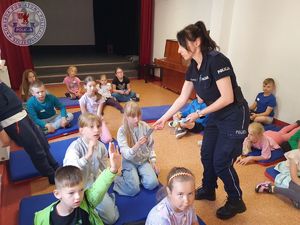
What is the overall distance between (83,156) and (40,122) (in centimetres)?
174

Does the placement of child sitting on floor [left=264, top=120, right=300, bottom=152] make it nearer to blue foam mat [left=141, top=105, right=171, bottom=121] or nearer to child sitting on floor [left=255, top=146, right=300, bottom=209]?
child sitting on floor [left=255, top=146, right=300, bottom=209]

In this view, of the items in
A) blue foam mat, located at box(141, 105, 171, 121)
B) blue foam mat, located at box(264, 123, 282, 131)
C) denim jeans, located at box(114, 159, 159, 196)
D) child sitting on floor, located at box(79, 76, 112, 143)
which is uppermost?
child sitting on floor, located at box(79, 76, 112, 143)

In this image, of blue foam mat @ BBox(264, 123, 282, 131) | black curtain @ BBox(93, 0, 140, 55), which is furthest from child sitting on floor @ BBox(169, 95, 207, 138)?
black curtain @ BBox(93, 0, 140, 55)

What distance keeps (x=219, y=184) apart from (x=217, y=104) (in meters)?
1.18

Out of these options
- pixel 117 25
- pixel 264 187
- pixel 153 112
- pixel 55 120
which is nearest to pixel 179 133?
pixel 153 112

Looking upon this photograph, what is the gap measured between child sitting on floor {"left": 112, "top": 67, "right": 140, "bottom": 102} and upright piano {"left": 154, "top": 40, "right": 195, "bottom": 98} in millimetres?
1037

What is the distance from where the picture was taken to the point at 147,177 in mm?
2412

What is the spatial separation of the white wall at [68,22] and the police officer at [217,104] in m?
8.03

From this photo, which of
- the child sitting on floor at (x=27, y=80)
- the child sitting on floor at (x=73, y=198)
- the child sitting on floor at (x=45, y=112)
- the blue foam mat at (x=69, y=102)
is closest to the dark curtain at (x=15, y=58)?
the blue foam mat at (x=69, y=102)

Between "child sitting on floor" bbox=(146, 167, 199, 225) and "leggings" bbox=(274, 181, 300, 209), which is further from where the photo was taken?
"leggings" bbox=(274, 181, 300, 209)

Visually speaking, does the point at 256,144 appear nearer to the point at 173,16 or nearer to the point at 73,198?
the point at 73,198

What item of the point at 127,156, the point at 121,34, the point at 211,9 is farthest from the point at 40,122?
the point at 121,34

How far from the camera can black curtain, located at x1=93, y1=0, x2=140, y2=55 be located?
7703 mm

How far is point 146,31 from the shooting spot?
6.86m
